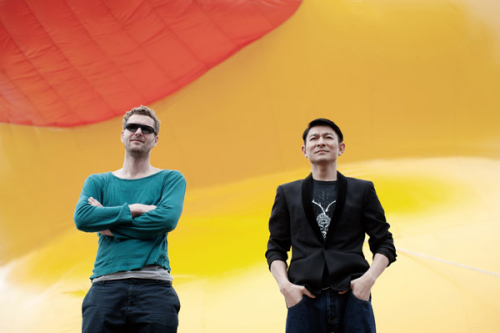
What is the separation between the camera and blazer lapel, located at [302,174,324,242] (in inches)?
59.3

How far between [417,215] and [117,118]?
208 centimetres

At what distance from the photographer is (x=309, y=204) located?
1538 millimetres

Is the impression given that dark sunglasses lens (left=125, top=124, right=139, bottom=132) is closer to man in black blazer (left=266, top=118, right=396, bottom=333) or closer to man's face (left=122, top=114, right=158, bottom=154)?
man's face (left=122, top=114, right=158, bottom=154)

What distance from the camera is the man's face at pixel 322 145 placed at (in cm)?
160

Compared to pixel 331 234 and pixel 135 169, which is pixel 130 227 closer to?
pixel 135 169

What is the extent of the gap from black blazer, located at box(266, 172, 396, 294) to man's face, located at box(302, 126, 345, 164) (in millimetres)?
68

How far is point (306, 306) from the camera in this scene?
1.42 metres

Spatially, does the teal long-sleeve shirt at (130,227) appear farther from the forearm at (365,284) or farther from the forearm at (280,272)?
the forearm at (365,284)

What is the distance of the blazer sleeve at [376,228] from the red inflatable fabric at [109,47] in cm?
211

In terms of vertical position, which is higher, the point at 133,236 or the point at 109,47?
the point at 109,47

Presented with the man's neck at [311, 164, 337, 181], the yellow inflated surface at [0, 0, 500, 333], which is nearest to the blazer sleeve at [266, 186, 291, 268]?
the man's neck at [311, 164, 337, 181]

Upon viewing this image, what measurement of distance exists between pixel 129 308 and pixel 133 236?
0.74ft

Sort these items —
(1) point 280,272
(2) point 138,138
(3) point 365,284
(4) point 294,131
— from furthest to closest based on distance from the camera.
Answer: (4) point 294,131
(2) point 138,138
(1) point 280,272
(3) point 365,284

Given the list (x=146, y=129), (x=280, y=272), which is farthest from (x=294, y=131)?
(x=280, y=272)
